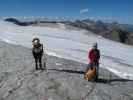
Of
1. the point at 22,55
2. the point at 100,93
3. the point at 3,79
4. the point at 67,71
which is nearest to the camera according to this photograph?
the point at 100,93

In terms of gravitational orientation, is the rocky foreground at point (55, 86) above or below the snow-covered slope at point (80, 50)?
above

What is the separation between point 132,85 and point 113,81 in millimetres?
1319

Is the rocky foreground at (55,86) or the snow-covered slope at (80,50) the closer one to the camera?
the rocky foreground at (55,86)

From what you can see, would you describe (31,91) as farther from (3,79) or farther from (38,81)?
(3,79)

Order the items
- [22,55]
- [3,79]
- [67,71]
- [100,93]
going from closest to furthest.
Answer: [100,93] → [3,79] → [67,71] → [22,55]

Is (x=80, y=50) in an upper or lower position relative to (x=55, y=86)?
lower

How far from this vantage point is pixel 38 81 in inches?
707

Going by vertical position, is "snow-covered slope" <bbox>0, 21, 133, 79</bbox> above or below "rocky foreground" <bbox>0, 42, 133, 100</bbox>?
below

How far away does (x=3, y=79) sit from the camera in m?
19.4

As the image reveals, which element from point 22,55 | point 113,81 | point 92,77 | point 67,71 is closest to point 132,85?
point 113,81

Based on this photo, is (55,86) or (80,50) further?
(80,50)

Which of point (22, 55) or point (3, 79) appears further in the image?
point (22, 55)

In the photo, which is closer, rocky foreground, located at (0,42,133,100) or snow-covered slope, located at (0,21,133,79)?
rocky foreground, located at (0,42,133,100)

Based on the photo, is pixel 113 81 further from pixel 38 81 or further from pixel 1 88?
pixel 1 88
